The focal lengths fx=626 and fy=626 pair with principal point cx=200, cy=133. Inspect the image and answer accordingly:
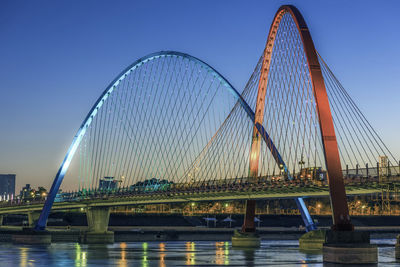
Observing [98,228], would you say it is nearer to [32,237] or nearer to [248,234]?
[32,237]

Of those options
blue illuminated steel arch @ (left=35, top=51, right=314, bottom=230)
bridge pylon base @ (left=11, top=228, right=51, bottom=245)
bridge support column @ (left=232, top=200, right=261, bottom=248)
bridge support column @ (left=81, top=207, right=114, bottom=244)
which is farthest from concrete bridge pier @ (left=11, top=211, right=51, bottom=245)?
bridge support column @ (left=232, top=200, right=261, bottom=248)

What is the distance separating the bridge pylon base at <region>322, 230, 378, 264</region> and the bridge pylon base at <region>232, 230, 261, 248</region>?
33.7 meters

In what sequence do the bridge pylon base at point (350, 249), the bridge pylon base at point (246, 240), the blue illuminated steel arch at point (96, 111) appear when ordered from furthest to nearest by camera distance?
the blue illuminated steel arch at point (96, 111) → the bridge pylon base at point (246, 240) → the bridge pylon base at point (350, 249)

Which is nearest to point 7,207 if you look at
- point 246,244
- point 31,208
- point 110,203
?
point 31,208

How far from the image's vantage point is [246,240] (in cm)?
8188

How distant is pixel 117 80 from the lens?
352 ft

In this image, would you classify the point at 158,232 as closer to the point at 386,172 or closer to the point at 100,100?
the point at 100,100

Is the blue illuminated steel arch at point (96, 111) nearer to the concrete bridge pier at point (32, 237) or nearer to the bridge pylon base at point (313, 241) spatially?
the concrete bridge pier at point (32, 237)

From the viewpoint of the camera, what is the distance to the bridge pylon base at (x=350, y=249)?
46.1m

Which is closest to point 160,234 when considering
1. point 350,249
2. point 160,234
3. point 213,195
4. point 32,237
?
point 160,234

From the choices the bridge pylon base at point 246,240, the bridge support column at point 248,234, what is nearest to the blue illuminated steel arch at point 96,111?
the bridge support column at point 248,234

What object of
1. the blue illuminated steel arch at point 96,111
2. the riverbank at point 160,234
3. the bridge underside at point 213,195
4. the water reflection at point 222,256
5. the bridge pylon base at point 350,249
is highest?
the blue illuminated steel arch at point 96,111

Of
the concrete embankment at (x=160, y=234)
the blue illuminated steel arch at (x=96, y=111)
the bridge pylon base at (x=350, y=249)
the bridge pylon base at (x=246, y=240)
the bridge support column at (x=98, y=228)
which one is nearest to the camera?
the bridge pylon base at (x=350, y=249)

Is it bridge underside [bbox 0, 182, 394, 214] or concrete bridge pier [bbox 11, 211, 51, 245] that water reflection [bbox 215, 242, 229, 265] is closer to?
bridge underside [bbox 0, 182, 394, 214]
